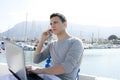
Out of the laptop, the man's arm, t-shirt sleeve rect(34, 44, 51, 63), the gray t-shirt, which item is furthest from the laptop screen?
t-shirt sleeve rect(34, 44, 51, 63)

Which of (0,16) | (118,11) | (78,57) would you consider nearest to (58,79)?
(78,57)

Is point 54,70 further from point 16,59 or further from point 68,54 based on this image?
point 16,59

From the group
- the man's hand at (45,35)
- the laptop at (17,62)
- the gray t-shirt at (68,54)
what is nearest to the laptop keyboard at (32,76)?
the laptop at (17,62)

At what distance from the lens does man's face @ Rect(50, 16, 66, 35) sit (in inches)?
72.4

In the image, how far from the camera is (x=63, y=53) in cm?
181

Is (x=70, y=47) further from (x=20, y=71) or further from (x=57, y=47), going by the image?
(x=20, y=71)

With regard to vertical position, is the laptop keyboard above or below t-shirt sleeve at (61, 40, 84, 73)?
below

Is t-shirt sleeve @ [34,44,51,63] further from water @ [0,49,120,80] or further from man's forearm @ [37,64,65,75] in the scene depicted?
man's forearm @ [37,64,65,75]

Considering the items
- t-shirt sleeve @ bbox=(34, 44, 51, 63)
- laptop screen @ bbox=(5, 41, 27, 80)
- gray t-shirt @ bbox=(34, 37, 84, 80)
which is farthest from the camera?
t-shirt sleeve @ bbox=(34, 44, 51, 63)

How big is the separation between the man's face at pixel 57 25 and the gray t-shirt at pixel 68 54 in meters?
0.07

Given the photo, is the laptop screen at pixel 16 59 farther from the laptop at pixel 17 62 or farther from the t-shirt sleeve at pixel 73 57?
the t-shirt sleeve at pixel 73 57

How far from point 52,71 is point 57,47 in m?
0.22

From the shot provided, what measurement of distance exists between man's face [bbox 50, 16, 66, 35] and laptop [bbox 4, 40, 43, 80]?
36 centimetres

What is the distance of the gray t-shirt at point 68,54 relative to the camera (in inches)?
67.4
